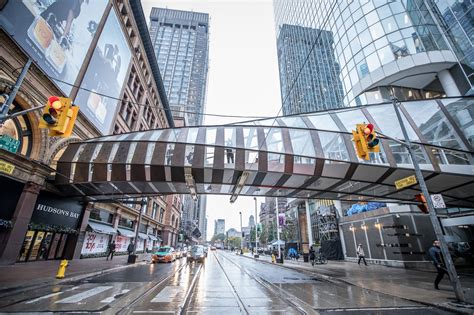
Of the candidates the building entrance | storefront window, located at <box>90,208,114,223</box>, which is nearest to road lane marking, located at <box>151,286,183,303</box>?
the building entrance

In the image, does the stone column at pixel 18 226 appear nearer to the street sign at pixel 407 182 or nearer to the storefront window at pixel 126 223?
the storefront window at pixel 126 223

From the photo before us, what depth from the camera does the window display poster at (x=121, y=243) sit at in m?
30.5

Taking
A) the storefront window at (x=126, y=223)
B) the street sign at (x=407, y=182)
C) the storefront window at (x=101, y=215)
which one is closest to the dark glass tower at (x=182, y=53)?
the storefront window at (x=126, y=223)

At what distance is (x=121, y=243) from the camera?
32031 mm

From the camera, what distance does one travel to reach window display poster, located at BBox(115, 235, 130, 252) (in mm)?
30513

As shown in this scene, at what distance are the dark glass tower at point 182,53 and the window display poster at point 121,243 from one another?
295ft

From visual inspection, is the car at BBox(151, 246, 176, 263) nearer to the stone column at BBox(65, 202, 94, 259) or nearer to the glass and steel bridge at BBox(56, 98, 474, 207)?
the stone column at BBox(65, 202, 94, 259)

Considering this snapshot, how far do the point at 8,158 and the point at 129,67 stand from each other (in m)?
21.3

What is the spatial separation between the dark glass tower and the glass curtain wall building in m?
97.2

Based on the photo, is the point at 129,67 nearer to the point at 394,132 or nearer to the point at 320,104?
the point at 394,132

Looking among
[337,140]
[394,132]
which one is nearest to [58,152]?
[337,140]

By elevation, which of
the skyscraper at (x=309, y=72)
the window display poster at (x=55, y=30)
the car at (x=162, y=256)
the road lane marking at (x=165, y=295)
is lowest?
the road lane marking at (x=165, y=295)

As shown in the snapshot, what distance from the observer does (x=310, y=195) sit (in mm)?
19234

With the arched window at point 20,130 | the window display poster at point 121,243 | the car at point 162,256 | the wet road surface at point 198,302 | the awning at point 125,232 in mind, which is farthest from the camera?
the window display poster at point 121,243
